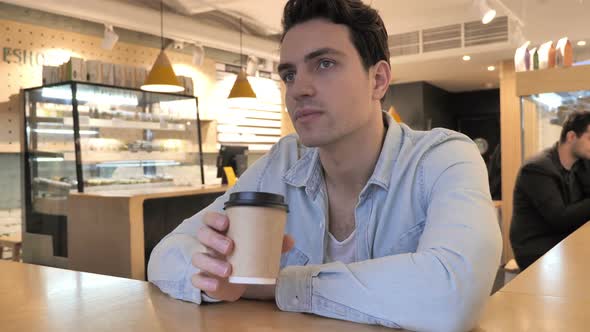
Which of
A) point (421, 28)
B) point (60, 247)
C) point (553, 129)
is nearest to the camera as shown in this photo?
point (553, 129)

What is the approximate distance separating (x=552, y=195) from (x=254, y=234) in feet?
8.47

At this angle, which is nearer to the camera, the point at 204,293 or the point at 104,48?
the point at 204,293

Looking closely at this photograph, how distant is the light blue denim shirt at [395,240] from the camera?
0.93m

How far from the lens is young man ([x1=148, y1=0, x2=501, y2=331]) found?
94cm

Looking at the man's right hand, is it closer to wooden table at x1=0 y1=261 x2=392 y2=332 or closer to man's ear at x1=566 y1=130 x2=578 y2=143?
wooden table at x1=0 y1=261 x2=392 y2=332

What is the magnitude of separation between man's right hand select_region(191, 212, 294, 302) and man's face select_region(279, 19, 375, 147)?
1.37 ft

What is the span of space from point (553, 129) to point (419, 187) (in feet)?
10.1

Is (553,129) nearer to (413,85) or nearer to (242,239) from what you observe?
(242,239)

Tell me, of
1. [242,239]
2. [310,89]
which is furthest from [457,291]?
[310,89]

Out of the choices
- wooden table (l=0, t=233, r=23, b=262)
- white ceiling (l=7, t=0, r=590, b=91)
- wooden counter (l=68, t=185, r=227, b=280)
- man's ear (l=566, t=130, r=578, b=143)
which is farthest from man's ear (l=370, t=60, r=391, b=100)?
wooden table (l=0, t=233, r=23, b=262)

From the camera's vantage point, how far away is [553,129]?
392cm

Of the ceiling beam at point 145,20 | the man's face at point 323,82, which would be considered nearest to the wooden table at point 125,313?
the man's face at point 323,82

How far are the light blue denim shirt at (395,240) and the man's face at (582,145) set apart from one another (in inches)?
84.3

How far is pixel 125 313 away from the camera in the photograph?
0.98 meters
